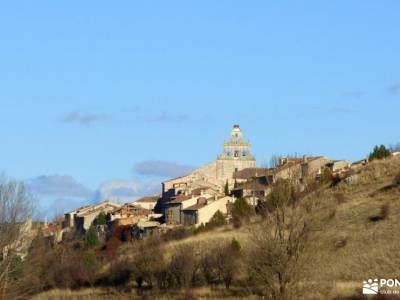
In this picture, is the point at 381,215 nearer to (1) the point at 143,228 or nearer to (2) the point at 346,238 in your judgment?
(2) the point at 346,238

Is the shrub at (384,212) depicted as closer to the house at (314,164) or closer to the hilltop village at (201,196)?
the hilltop village at (201,196)

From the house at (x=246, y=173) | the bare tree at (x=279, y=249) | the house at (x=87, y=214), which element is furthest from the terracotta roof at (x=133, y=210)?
the bare tree at (x=279, y=249)

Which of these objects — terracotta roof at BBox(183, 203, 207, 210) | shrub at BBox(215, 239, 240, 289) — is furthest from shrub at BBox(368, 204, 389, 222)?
terracotta roof at BBox(183, 203, 207, 210)

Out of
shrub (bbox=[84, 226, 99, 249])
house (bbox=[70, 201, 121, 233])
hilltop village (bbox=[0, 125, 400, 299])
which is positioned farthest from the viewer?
house (bbox=[70, 201, 121, 233])

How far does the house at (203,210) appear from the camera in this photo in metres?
86.9

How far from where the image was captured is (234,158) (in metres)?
119

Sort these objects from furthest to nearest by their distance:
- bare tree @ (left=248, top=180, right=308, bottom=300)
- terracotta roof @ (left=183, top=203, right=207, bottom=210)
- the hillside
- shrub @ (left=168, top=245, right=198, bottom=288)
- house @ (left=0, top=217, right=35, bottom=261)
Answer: terracotta roof @ (left=183, top=203, right=207, bottom=210)
house @ (left=0, top=217, right=35, bottom=261)
shrub @ (left=168, top=245, right=198, bottom=288)
the hillside
bare tree @ (left=248, top=180, right=308, bottom=300)

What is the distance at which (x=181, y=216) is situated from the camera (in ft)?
298

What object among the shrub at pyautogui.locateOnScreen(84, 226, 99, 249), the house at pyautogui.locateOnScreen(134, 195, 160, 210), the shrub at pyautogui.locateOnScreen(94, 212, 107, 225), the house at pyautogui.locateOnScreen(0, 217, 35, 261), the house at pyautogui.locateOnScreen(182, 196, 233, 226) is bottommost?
the house at pyautogui.locateOnScreen(0, 217, 35, 261)

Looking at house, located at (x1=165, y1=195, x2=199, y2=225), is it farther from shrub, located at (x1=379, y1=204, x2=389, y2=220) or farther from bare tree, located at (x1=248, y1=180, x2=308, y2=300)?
bare tree, located at (x1=248, y1=180, x2=308, y2=300)

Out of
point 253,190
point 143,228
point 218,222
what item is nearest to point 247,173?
point 143,228

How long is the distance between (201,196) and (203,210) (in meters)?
7.60

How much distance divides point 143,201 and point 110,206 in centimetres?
449

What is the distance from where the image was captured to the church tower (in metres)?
116
